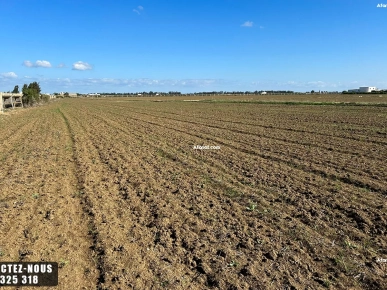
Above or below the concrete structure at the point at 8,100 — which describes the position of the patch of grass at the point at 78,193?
below

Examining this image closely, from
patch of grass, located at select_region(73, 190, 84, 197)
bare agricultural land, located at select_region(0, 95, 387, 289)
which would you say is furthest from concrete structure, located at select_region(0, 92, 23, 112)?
patch of grass, located at select_region(73, 190, 84, 197)

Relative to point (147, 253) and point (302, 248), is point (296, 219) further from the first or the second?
point (147, 253)

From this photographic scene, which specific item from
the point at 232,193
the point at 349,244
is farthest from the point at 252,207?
the point at 349,244

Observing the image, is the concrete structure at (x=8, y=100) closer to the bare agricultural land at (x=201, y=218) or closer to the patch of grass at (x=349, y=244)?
the bare agricultural land at (x=201, y=218)

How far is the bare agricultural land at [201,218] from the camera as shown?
178 inches

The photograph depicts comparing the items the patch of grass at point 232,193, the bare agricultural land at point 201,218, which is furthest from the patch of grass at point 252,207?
the patch of grass at point 232,193

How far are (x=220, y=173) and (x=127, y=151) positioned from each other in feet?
17.7

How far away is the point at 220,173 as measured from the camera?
31.7 feet

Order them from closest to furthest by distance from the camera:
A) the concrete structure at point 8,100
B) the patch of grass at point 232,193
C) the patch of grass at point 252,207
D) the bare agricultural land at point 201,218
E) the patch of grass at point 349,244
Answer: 1. the bare agricultural land at point 201,218
2. the patch of grass at point 349,244
3. the patch of grass at point 252,207
4. the patch of grass at point 232,193
5. the concrete structure at point 8,100

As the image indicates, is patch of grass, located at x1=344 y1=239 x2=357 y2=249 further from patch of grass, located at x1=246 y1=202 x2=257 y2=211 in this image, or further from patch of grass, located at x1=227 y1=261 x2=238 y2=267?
patch of grass, located at x1=227 y1=261 x2=238 y2=267

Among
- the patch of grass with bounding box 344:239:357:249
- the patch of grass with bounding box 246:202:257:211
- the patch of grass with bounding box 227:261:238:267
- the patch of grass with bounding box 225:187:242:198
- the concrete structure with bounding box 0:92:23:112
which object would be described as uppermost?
the concrete structure with bounding box 0:92:23:112

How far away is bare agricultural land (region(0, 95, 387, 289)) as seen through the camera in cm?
453

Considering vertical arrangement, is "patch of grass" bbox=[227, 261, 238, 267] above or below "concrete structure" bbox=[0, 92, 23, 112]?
below

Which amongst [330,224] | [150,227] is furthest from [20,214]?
[330,224]
